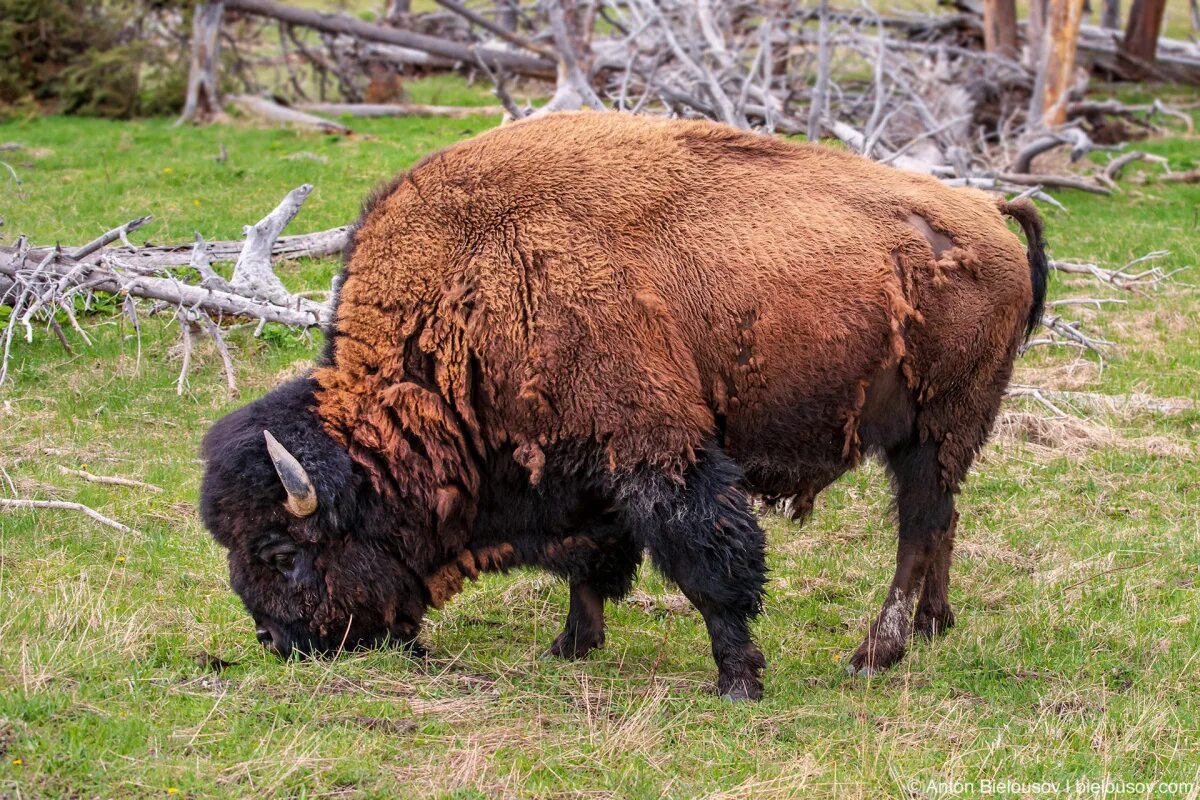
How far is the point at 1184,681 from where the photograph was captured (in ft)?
17.3

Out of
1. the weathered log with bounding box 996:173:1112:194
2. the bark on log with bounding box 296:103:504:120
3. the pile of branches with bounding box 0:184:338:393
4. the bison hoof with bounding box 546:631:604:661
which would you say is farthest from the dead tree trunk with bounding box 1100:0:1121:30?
the bison hoof with bounding box 546:631:604:661

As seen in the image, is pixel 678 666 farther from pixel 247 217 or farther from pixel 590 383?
pixel 247 217

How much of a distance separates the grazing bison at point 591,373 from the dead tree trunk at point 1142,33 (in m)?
19.1

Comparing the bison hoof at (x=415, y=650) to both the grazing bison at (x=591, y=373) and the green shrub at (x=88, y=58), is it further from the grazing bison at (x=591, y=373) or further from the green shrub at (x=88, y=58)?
the green shrub at (x=88, y=58)

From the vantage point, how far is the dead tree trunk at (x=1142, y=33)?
22016mm

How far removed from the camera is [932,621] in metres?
6.02

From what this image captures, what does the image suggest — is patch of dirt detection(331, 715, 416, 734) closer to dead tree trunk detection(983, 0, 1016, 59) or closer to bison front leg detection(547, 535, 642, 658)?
bison front leg detection(547, 535, 642, 658)

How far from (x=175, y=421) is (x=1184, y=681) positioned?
237 inches

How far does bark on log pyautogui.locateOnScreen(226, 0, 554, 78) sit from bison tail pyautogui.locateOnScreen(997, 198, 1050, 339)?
1395cm

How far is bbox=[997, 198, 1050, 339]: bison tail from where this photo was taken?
19.5ft

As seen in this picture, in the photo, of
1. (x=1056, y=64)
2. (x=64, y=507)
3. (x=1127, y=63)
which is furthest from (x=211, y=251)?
(x=1127, y=63)

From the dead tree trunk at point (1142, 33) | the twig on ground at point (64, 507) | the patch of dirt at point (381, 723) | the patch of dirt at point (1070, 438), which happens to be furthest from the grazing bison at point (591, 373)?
the dead tree trunk at point (1142, 33)

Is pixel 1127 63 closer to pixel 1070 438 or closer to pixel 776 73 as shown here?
pixel 776 73

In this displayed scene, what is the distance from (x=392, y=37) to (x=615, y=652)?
1603cm
